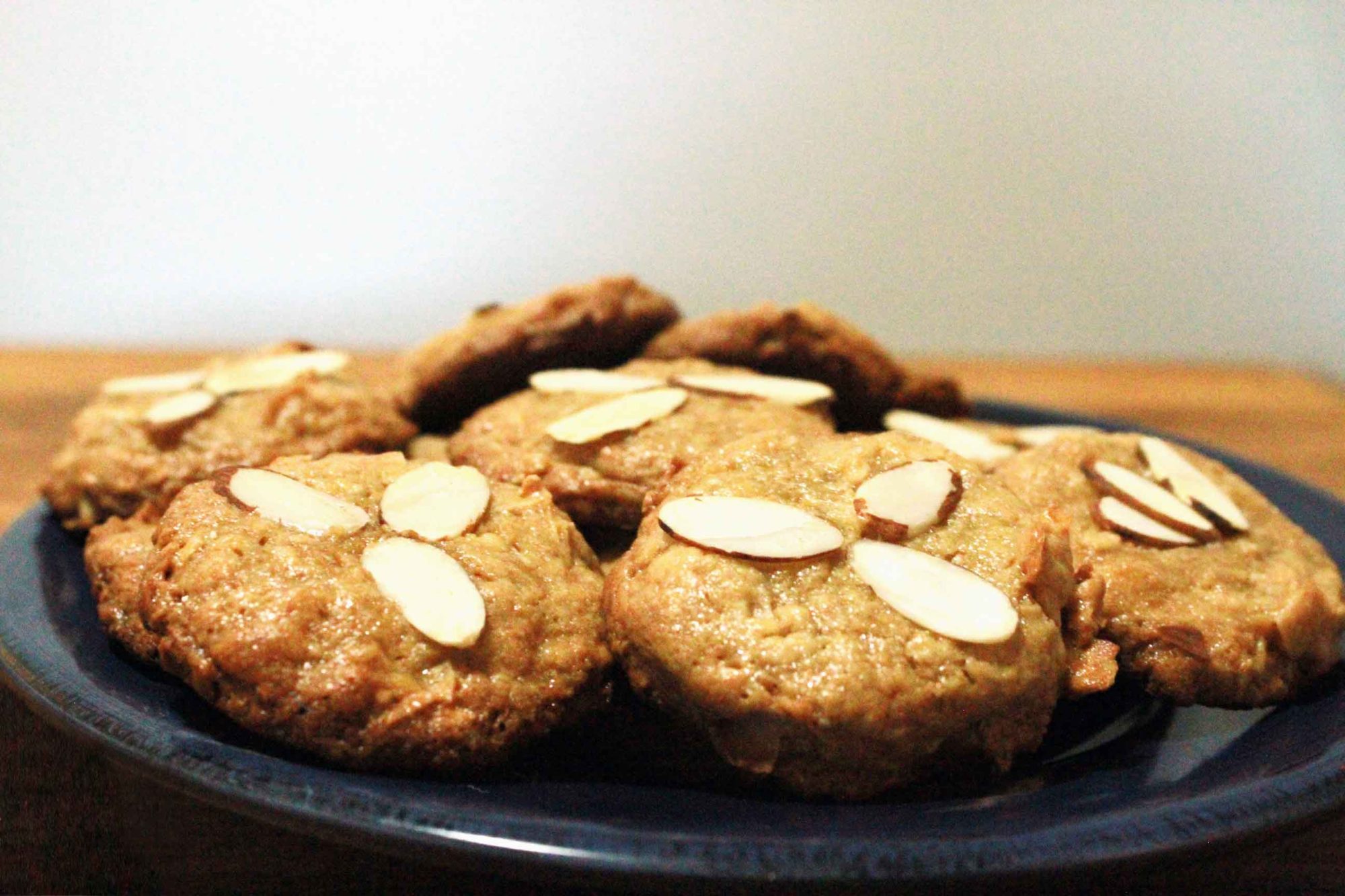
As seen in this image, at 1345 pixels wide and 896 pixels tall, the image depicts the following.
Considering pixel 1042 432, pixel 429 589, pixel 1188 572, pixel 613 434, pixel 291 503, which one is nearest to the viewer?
pixel 429 589

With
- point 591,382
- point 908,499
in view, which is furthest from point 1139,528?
point 591,382

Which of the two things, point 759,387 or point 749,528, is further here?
point 759,387

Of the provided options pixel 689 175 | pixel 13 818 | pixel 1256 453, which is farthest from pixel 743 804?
pixel 689 175

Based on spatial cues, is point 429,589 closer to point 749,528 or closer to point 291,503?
point 291,503

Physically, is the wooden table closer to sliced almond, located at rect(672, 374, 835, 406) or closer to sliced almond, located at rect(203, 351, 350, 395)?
sliced almond, located at rect(203, 351, 350, 395)

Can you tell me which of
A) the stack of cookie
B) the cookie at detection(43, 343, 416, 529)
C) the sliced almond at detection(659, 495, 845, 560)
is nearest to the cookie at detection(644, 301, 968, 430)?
the stack of cookie

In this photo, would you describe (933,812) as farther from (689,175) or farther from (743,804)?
(689,175)

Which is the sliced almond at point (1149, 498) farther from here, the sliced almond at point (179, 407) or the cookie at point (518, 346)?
the sliced almond at point (179, 407)
